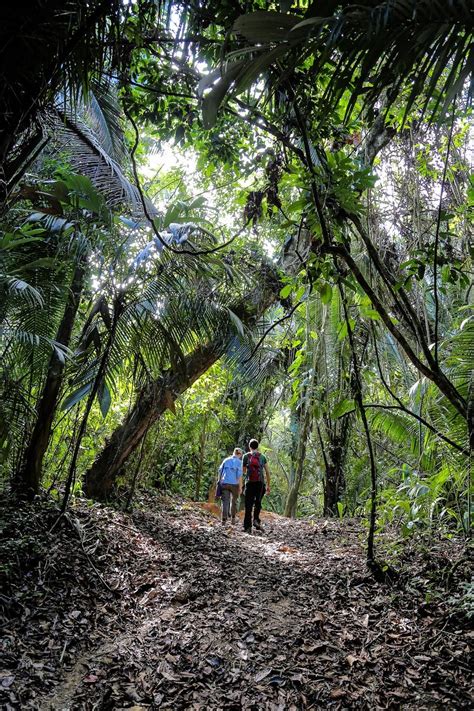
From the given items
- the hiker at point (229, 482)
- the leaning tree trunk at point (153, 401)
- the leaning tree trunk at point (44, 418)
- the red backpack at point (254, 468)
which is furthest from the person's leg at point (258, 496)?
the leaning tree trunk at point (44, 418)

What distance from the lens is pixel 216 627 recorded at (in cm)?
347

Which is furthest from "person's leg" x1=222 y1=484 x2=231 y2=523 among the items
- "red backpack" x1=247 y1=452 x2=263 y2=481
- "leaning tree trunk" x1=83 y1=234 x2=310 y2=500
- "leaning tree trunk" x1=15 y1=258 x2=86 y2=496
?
"leaning tree trunk" x1=15 y1=258 x2=86 y2=496

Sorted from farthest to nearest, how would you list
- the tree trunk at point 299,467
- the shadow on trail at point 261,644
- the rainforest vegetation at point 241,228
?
the tree trunk at point 299,467 → the shadow on trail at point 261,644 → the rainforest vegetation at point 241,228

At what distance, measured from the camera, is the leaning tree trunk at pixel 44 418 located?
5090 mm

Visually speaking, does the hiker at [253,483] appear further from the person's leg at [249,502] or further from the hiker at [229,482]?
the hiker at [229,482]

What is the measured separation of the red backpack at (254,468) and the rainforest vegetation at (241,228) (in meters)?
Answer: 1.48

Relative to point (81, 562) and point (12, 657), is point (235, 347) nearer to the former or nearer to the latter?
point (81, 562)

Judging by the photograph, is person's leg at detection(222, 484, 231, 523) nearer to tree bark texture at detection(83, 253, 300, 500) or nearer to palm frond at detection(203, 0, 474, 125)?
tree bark texture at detection(83, 253, 300, 500)

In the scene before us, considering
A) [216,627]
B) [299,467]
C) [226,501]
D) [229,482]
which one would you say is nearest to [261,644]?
[216,627]

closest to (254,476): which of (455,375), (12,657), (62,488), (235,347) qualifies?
(235,347)

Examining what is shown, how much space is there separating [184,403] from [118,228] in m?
5.57

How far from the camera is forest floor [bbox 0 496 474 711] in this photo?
2.59 metres

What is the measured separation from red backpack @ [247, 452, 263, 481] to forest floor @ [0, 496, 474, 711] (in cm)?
242

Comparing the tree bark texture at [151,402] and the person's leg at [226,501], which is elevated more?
the tree bark texture at [151,402]
